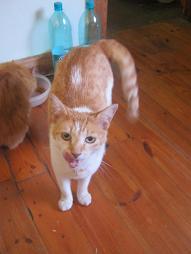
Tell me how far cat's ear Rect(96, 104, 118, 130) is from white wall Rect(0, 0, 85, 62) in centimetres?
102

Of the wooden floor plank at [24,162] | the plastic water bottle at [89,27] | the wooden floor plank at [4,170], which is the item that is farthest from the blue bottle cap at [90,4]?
the wooden floor plank at [4,170]

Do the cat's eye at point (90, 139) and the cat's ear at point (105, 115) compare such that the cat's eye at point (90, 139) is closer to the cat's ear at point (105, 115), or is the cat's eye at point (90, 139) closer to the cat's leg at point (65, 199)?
the cat's ear at point (105, 115)

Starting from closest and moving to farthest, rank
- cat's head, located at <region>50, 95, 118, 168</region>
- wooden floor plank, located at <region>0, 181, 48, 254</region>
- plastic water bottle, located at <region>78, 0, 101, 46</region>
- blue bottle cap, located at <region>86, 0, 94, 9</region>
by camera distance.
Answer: cat's head, located at <region>50, 95, 118, 168</region>, wooden floor plank, located at <region>0, 181, 48, 254</region>, blue bottle cap, located at <region>86, 0, 94, 9</region>, plastic water bottle, located at <region>78, 0, 101, 46</region>

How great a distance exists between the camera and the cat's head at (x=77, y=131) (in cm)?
94

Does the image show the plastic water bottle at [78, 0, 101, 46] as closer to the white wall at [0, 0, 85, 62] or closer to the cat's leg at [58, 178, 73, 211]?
the white wall at [0, 0, 85, 62]

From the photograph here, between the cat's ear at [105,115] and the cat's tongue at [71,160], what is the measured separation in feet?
0.48

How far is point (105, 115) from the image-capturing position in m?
0.98

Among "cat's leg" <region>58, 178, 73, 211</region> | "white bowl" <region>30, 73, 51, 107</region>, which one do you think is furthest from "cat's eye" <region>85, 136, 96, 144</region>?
"white bowl" <region>30, 73, 51, 107</region>

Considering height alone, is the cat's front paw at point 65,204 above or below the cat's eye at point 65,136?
below

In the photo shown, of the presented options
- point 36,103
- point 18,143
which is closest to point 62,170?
point 18,143

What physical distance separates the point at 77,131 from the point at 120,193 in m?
0.47

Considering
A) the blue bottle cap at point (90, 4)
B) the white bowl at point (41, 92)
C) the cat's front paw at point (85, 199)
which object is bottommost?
the cat's front paw at point (85, 199)

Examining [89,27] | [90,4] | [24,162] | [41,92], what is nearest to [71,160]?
[24,162]

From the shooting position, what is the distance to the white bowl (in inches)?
66.7
